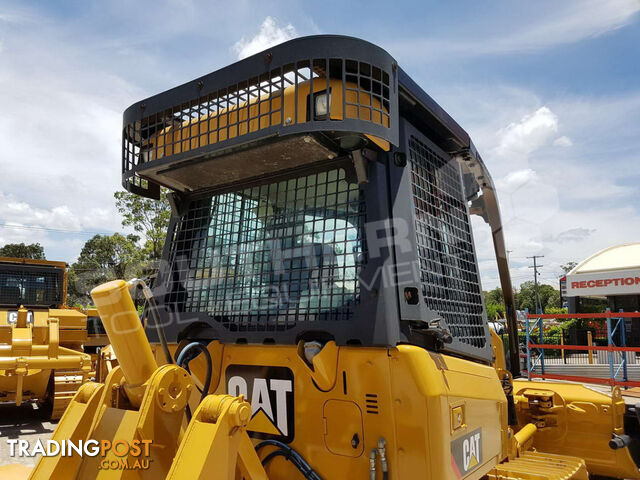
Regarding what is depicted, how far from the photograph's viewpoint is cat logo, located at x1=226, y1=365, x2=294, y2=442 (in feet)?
8.01

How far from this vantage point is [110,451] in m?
2.07

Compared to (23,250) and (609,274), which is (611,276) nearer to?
(609,274)

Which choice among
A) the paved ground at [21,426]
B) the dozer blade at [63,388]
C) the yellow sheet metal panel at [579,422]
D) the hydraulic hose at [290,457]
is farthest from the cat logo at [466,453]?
the dozer blade at [63,388]

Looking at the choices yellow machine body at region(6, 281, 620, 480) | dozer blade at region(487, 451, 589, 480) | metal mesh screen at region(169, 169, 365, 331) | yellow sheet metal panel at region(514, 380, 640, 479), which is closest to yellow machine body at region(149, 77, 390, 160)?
metal mesh screen at region(169, 169, 365, 331)

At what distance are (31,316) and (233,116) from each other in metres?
8.66

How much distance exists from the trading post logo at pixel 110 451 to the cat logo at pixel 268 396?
0.65 meters

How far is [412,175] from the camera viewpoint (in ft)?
8.70

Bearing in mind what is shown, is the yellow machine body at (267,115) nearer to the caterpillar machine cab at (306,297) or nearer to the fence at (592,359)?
the caterpillar machine cab at (306,297)

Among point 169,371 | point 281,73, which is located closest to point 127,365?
point 169,371

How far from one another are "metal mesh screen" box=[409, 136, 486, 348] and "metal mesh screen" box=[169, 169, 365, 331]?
0.37 metres

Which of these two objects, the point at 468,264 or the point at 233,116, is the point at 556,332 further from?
the point at 233,116

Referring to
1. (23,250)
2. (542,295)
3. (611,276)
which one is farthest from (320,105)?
(542,295)

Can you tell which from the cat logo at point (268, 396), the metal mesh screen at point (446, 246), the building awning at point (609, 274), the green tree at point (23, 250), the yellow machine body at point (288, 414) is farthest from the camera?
Result: the green tree at point (23, 250)

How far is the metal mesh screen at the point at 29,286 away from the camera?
33.4 ft
